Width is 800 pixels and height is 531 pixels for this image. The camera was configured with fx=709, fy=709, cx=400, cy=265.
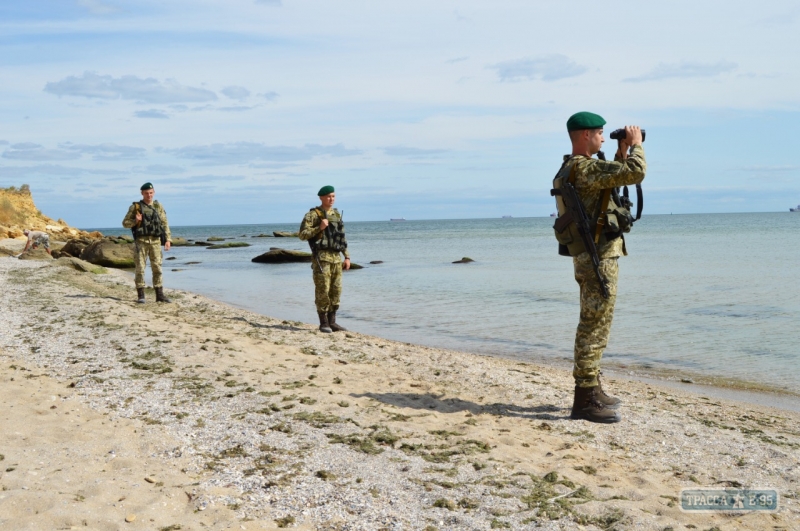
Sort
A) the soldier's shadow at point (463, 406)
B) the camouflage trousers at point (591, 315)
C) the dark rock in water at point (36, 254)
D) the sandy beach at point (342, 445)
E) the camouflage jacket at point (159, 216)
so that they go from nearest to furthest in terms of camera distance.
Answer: the sandy beach at point (342, 445)
the camouflage trousers at point (591, 315)
the soldier's shadow at point (463, 406)
the camouflage jacket at point (159, 216)
the dark rock in water at point (36, 254)

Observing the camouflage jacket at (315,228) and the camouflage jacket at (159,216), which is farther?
the camouflage jacket at (159,216)

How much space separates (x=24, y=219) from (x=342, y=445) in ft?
179

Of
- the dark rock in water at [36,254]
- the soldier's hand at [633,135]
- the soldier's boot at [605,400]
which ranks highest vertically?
the soldier's hand at [633,135]

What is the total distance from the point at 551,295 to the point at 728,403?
10985 mm

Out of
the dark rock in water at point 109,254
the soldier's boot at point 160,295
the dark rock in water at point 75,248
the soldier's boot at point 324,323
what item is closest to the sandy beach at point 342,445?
the soldier's boot at point 324,323

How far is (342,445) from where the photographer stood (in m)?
5.47

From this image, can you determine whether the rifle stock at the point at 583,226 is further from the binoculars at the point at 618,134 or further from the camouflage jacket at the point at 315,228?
the camouflage jacket at the point at 315,228

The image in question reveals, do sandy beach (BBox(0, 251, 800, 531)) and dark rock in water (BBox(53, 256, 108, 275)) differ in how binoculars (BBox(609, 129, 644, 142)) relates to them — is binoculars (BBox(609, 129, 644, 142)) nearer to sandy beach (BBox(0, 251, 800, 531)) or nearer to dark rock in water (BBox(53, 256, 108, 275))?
sandy beach (BBox(0, 251, 800, 531))

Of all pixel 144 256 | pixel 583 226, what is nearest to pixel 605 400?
pixel 583 226

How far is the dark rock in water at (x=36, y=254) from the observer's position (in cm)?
2814

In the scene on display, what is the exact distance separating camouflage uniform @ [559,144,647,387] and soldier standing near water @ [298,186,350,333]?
18.7 ft

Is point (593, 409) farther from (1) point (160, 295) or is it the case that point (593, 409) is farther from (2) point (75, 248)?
(2) point (75, 248)

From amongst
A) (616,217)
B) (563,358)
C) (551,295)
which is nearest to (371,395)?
(616,217)

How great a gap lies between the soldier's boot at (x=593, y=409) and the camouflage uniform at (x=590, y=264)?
7 cm
